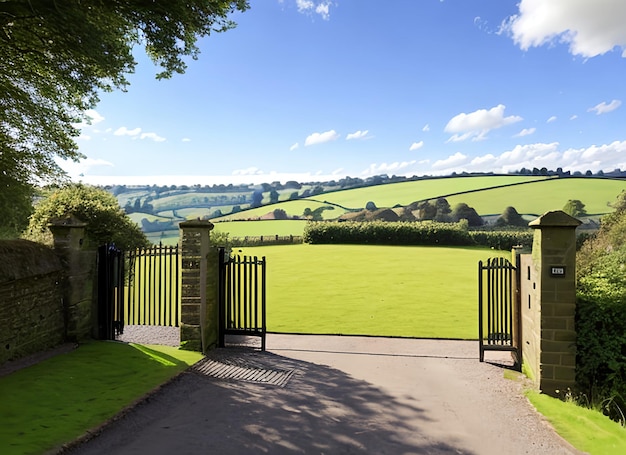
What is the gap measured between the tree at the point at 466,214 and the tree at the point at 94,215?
38003 mm

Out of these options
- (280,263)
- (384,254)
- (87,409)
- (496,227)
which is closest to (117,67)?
(87,409)

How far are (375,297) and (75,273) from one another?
31.8 feet

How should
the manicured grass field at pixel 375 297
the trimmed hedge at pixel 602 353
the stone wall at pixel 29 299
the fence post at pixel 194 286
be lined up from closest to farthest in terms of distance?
1. the trimmed hedge at pixel 602 353
2. the stone wall at pixel 29 299
3. the fence post at pixel 194 286
4. the manicured grass field at pixel 375 297

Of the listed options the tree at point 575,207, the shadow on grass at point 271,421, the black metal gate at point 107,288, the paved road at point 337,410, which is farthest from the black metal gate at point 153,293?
the tree at point 575,207

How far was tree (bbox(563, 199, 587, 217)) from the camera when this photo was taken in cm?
4384

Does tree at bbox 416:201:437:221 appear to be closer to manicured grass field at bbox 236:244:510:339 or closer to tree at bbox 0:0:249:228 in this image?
manicured grass field at bbox 236:244:510:339

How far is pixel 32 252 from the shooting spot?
7523 millimetres

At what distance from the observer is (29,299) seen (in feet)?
23.9

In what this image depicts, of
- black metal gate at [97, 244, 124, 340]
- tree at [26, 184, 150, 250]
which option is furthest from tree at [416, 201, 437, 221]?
black metal gate at [97, 244, 124, 340]

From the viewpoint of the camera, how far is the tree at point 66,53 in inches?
356

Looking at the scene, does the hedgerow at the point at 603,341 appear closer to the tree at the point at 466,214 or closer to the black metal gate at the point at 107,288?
the black metal gate at the point at 107,288

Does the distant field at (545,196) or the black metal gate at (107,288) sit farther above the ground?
the distant field at (545,196)

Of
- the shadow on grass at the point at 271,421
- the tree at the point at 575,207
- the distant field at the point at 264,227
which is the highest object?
the tree at the point at 575,207

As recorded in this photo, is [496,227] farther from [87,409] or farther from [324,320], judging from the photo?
[87,409]
